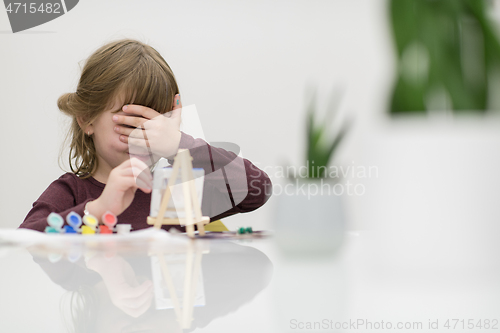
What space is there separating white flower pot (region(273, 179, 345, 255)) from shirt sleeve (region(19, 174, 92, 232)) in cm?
53

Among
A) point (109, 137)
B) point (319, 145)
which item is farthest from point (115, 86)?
point (319, 145)

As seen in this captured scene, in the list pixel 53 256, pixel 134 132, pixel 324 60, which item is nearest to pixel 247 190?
pixel 134 132

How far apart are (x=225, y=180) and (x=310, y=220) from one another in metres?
0.63

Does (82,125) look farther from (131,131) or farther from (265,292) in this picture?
(265,292)

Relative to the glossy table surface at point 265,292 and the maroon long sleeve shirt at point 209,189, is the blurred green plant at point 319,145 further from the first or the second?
the maroon long sleeve shirt at point 209,189

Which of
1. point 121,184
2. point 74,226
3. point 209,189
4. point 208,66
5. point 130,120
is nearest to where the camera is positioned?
point 74,226

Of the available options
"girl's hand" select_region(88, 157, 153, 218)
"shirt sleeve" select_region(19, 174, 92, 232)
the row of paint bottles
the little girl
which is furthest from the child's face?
the row of paint bottles

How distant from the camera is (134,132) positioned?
0.91 m

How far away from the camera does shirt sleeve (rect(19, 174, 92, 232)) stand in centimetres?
77

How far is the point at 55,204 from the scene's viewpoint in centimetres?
92

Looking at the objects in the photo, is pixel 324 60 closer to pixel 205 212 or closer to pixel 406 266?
pixel 205 212

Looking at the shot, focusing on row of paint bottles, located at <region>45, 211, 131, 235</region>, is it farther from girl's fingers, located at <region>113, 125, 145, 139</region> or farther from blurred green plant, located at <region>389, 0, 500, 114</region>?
blurred green plant, located at <region>389, 0, 500, 114</region>

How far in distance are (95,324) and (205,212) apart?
79 cm

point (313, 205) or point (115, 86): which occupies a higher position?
point (115, 86)
